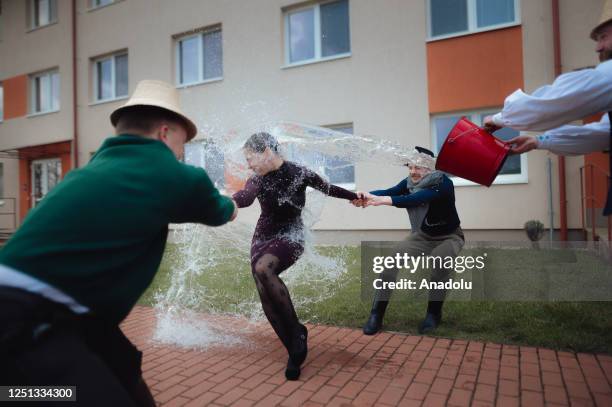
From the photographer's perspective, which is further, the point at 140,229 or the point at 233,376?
the point at 233,376

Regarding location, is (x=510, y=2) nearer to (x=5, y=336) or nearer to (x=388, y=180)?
(x=388, y=180)

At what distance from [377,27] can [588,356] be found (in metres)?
8.99

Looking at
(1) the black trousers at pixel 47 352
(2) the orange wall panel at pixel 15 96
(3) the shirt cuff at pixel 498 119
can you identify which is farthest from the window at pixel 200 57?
(1) the black trousers at pixel 47 352

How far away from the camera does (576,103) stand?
2.29 meters

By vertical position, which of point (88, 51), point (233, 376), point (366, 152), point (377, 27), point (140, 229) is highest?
point (88, 51)

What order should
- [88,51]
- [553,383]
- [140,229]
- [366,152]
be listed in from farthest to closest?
[88,51], [366,152], [553,383], [140,229]

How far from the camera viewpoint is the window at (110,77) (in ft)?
50.5

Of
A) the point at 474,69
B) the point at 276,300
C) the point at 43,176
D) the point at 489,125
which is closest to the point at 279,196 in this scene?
the point at 276,300

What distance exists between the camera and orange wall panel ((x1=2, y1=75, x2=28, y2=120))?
17.5 metres

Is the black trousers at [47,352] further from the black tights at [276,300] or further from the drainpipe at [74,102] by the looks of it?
the drainpipe at [74,102]

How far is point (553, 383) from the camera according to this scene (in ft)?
10.3

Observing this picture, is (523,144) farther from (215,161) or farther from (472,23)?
(472,23)

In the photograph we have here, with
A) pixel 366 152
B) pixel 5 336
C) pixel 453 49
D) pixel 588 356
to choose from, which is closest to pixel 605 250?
pixel 588 356

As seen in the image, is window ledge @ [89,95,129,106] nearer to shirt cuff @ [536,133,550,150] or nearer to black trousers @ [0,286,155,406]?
shirt cuff @ [536,133,550,150]
